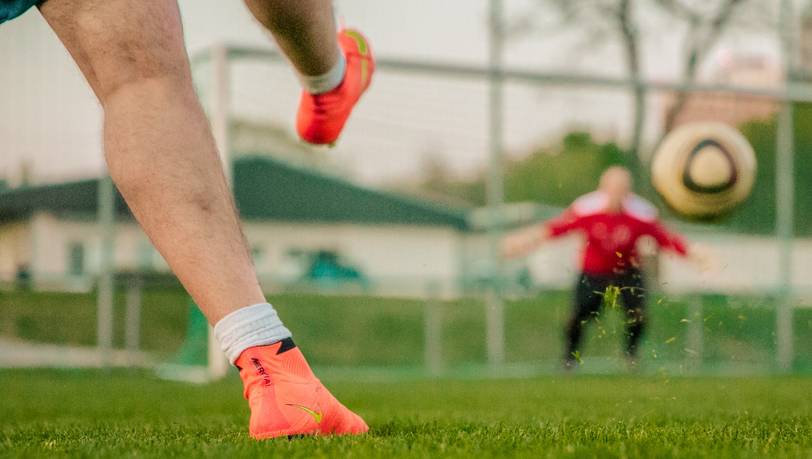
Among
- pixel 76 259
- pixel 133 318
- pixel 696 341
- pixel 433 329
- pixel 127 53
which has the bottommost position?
pixel 696 341

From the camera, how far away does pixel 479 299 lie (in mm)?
8305

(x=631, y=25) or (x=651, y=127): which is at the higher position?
(x=631, y=25)

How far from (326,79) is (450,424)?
0.81 metres

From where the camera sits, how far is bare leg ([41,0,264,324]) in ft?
5.50

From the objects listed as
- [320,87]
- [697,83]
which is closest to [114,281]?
[697,83]

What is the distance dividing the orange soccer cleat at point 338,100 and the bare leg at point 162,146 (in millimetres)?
718

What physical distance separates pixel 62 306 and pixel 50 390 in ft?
8.73

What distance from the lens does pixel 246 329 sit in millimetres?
1691

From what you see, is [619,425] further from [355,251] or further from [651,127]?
[651,127]

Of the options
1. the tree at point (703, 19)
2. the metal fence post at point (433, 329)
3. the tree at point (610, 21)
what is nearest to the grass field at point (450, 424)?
the metal fence post at point (433, 329)

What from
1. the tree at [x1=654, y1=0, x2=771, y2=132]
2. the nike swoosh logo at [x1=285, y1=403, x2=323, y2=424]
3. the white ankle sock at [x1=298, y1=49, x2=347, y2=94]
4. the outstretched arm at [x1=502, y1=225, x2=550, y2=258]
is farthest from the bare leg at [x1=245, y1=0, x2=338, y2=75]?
the tree at [x1=654, y1=0, x2=771, y2=132]

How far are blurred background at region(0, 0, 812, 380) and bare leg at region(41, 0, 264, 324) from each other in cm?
517

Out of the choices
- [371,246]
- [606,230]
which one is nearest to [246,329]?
[606,230]

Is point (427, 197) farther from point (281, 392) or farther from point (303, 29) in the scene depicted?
point (281, 392)
